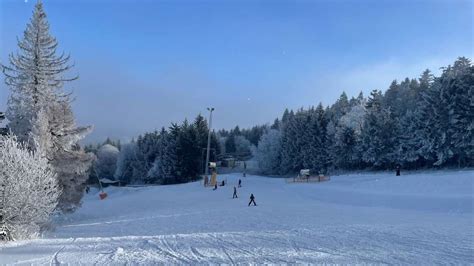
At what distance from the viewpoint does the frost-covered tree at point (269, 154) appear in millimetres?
86125

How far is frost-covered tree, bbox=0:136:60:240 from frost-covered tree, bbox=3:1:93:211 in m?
7.90

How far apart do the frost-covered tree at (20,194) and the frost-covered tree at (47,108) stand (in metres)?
7.90

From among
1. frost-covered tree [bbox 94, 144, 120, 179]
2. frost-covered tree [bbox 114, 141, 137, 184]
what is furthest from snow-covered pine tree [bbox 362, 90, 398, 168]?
frost-covered tree [bbox 94, 144, 120, 179]

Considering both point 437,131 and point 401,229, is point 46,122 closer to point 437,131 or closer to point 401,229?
point 401,229

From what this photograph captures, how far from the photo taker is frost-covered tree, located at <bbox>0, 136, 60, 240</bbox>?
19688mm

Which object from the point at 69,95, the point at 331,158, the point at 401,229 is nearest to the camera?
the point at 401,229

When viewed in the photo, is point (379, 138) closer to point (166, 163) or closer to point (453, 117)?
point (453, 117)

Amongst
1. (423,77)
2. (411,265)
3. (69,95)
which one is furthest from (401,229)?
(423,77)

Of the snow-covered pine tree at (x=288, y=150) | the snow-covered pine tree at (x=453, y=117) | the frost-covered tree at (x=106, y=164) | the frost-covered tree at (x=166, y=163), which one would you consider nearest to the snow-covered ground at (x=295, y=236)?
the snow-covered pine tree at (x=453, y=117)

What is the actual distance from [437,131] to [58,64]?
4088 centimetres

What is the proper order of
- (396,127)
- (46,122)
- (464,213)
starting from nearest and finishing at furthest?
(464,213) < (46,122) < (396,127)

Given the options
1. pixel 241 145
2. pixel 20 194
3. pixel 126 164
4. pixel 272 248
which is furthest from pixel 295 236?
pixel 241 145

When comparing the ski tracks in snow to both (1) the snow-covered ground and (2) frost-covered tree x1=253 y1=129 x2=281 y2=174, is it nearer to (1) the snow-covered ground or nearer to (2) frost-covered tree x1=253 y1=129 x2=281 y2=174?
(1) the snow-covered ground

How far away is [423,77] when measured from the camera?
77.5 metres
